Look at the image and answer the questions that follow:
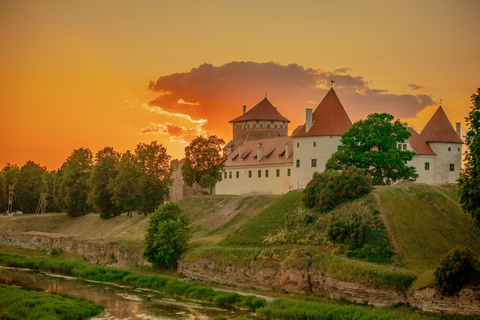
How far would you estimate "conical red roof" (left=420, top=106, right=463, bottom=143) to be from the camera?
66562 millimetres

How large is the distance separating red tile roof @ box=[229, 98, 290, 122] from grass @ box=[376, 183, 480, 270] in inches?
1740

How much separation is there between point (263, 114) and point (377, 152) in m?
41.3

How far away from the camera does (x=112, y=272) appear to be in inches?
1912

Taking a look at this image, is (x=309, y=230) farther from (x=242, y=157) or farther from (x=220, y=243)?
(x=242, y=157)

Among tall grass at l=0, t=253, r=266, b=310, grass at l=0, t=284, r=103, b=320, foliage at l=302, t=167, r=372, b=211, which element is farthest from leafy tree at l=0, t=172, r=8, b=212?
foliage at l=302, t=167, r=372, b=211

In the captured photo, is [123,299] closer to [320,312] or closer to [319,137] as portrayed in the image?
[320,312]

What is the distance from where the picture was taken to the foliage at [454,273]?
3222cm

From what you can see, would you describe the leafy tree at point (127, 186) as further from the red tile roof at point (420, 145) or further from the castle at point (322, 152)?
the red tile roof at point (420, 145)

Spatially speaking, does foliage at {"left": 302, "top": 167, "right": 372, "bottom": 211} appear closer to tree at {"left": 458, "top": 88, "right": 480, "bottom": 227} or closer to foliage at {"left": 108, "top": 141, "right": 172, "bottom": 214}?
tree at {"left": 458, "top": 88, "right": 480, "bottom": 227}

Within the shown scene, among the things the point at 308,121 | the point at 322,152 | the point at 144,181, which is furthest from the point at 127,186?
the point at 322,152

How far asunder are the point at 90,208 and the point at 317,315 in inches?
2587

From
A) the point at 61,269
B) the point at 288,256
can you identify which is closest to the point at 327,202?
→ the point at 288,256

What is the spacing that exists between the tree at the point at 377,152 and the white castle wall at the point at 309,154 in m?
9.61

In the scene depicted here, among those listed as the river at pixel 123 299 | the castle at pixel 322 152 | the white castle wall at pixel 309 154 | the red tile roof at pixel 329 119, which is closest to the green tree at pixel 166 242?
the river at pixel 123 299
